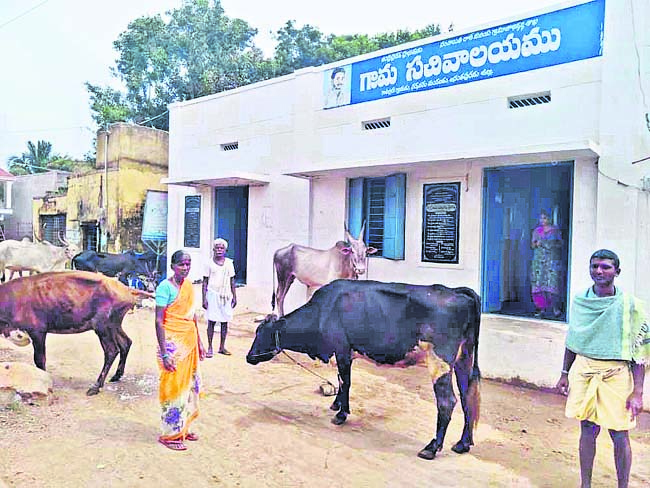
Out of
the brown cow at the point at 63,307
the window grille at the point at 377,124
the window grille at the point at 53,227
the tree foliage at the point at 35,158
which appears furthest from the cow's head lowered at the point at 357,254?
the tree foliage at the point at 35,158

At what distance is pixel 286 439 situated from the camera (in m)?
4.98

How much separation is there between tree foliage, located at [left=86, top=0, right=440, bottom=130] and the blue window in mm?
15442

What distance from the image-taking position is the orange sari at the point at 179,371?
4680 millimetres

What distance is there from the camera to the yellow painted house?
52.2 ft

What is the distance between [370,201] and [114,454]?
238 inches

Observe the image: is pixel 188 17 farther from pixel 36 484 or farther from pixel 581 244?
pixel 36 484

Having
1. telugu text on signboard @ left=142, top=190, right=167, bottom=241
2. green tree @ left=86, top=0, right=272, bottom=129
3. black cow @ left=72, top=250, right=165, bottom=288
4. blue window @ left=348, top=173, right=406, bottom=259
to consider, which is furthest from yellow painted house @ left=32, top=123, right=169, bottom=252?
blue window @ left=348, top=173, right=406, bottom=259

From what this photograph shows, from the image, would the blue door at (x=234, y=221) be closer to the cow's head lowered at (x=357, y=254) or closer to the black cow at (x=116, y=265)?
the black cow at (x=116, y=265)

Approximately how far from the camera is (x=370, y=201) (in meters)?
9.52

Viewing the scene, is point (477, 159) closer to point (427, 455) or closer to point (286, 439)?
point (427, 455)

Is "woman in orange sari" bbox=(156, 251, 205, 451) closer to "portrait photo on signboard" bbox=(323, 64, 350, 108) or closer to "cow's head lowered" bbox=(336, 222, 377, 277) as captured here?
"cow's head lowered" bbox=(336, 222, 377, 277)

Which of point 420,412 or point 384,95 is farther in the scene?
point 384,95

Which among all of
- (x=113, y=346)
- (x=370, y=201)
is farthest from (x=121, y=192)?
(x=113, y=346)

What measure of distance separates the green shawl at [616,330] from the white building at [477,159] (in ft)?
9.79
